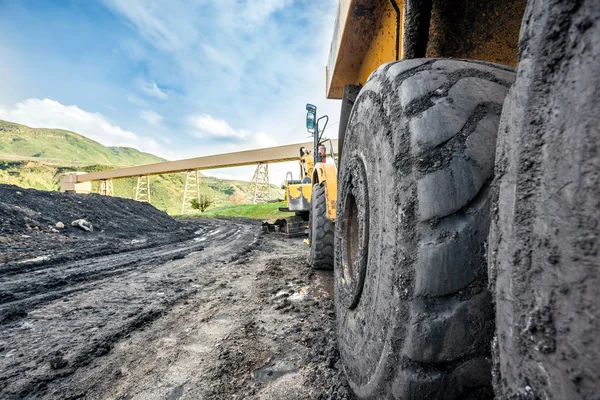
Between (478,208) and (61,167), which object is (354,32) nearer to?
(478,208)

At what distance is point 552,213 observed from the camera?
52 centimetres

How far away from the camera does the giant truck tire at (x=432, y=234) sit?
0.85m

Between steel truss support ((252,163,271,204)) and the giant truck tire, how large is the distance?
21.7 m

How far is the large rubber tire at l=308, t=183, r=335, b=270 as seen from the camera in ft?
12.1

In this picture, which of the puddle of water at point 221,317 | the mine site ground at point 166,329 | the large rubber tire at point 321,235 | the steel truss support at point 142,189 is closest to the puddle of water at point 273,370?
the mine site ground at point 166,329

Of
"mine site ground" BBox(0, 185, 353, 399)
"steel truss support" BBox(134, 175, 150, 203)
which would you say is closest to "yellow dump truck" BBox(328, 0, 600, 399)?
"mine site ground" BBox(0, 185, 353, 399)

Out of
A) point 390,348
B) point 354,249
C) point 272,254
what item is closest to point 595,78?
point 390,348

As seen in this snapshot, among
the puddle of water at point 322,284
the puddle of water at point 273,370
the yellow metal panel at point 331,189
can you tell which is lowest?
the puddle of water at point 273,370

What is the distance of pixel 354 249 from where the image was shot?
5.64 ft

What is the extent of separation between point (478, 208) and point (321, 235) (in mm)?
2882

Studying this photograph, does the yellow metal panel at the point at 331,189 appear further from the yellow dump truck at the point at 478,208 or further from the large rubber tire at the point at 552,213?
the large rubber tire at the point at 552,213

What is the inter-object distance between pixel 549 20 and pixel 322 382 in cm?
162

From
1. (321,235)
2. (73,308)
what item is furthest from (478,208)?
(73,308)

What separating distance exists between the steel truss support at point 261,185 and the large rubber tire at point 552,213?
72.9 feet
